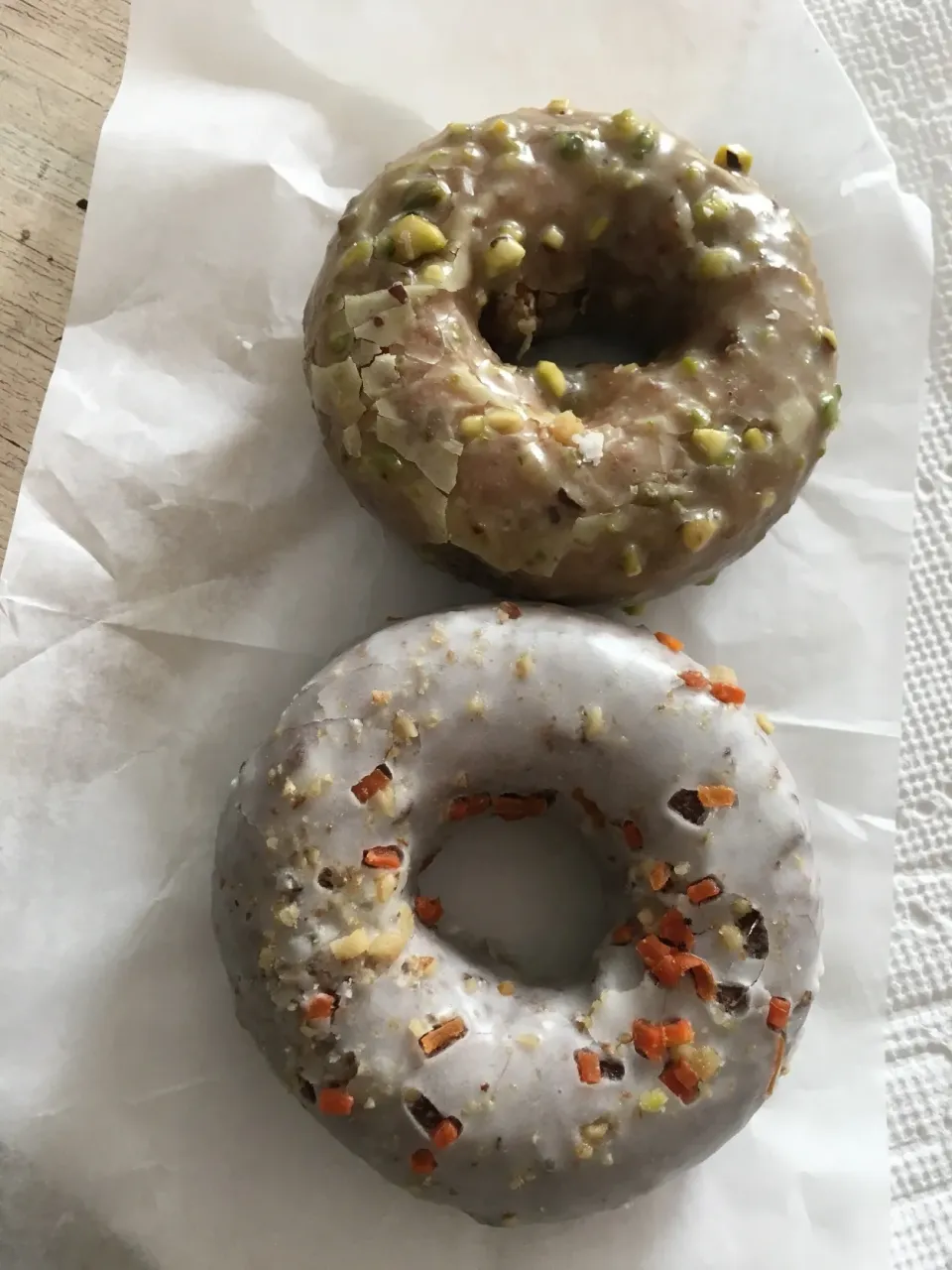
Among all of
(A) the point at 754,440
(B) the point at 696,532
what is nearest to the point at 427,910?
(B) the point at 696,532

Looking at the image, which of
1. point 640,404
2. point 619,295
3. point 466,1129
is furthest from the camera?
point 619,295

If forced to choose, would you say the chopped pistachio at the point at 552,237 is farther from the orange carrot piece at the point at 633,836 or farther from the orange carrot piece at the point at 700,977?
the orange carrot piece at the point at 700,977

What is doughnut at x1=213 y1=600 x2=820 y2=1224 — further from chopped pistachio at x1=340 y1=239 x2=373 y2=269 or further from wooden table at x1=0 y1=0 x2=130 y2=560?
wooden table at x1=0 y1=0 x2=130 y2=560

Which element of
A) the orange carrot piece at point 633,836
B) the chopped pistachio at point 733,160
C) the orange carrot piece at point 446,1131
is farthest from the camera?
the chopped pistachio at point 733,160

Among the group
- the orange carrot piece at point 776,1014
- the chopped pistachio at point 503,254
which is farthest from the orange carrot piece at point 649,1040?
the chopped pistachio at point 503,254

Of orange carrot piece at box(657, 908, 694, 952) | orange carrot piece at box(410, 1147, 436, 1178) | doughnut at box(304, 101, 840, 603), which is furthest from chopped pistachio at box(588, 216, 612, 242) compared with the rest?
orange carrot piece at box(410, 1147, 436, 1178)

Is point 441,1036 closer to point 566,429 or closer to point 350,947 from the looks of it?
point 350,947

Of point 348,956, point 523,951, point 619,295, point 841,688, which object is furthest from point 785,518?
point 348,956

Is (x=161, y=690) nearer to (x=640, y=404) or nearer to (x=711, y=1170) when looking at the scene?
(x=640, y=404)
